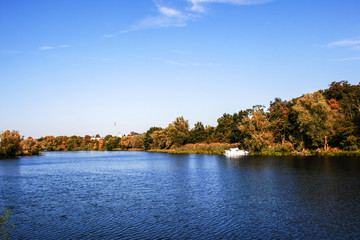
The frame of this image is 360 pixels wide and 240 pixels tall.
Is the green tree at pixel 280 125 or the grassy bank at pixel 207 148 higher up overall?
the green tree at pixel 280 125

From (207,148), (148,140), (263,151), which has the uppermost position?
(148,140)

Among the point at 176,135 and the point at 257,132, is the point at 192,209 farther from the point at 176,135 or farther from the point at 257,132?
the point at 176,135

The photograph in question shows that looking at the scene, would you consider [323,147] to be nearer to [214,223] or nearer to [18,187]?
[214,223]

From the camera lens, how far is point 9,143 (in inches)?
4203

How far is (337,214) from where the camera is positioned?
21.4 metres

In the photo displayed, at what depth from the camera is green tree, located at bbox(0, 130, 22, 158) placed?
346 feet

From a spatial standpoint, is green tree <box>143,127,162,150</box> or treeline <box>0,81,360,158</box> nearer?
treeline <box>0,81,360,158</box>

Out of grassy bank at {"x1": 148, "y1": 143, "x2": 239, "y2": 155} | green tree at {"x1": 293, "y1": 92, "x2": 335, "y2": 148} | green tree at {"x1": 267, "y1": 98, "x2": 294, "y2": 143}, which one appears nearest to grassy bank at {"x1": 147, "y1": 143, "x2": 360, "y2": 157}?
grassy bank at {"x1": 148, "y1": 143, "x2": 239, "y2": 155}

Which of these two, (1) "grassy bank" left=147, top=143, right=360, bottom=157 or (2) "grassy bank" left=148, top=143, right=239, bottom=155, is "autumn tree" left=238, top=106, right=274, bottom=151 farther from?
(2) "grassy bank" left=148, top=143, right=239, bottom=155

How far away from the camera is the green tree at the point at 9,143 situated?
105 meters

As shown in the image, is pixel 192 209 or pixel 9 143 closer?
pixel 192 209

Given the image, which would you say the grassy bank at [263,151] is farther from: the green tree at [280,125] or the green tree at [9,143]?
the green tree at [9,143]

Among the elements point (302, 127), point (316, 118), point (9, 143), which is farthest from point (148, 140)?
point (316, 118)

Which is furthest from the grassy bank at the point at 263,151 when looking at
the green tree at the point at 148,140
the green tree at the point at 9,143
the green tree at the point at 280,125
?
the green tree at the point at 9,143
